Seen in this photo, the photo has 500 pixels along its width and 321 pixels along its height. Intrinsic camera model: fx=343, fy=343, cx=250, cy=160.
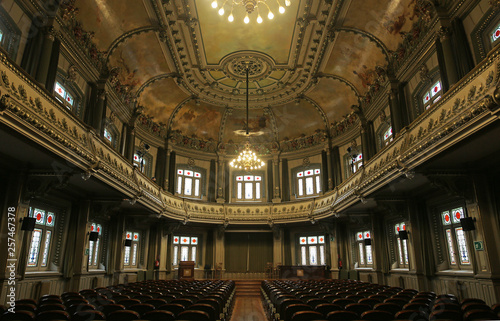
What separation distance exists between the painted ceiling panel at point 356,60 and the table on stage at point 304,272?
1034 centimetres

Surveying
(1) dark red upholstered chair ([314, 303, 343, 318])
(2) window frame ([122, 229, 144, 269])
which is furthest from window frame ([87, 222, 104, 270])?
(1) dark red upholstered chair ([314, 303, 343, 318])

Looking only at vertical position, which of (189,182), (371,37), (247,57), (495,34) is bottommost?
(189,182)

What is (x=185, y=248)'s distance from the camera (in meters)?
22.9

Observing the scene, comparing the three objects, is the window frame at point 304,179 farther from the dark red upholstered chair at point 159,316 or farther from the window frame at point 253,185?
the dark red upholstered chair at point 159,316

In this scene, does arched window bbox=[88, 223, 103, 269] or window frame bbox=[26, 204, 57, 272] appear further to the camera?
arched window bbox=[88, 223, 103, 269]

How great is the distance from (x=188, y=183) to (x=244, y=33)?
11.4 meters

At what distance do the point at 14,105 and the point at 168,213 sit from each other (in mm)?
12788

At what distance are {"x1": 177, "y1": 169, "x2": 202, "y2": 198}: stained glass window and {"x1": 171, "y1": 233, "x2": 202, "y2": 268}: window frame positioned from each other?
2758 mm

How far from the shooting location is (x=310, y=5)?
14.4m

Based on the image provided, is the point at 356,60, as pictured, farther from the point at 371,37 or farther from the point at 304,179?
the point at 304,179

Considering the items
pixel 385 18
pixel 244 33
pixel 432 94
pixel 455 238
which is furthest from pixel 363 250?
pixel 244 33

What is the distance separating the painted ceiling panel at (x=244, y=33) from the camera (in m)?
15.1

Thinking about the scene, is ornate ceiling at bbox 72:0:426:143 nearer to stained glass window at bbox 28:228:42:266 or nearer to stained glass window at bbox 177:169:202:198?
stained glass window at bbox 177:169:202:198

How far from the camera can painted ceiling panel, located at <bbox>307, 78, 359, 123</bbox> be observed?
19.4m
